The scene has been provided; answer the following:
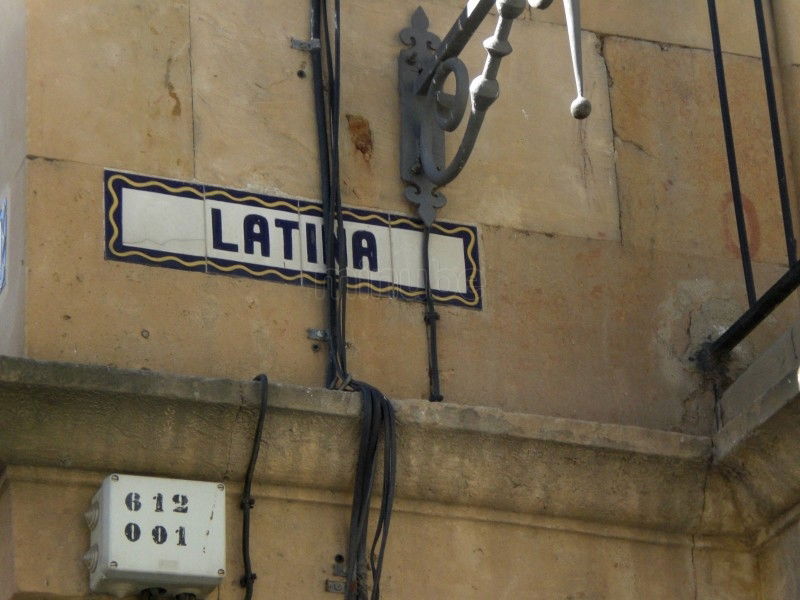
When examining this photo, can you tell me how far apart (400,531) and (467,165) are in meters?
1.06

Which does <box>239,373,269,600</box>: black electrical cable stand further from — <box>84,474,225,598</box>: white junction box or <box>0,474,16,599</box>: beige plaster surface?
<box>0,474,16,599</box>: beige plaster surface

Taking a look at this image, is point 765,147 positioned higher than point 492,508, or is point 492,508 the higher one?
point 765,147

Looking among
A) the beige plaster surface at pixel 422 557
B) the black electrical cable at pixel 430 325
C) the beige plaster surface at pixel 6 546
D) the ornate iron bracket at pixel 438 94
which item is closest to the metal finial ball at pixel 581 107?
the ornate iron bracket at pixel 438 94

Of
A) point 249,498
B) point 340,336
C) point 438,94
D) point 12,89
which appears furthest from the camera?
point 438,94

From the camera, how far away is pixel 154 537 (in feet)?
15.4

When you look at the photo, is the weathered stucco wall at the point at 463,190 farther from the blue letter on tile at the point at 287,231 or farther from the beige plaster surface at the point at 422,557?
the beige plaster surface at the point at 422,557

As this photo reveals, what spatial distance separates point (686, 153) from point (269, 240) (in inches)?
50.0

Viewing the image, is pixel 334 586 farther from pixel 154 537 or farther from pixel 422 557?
pixel 154 537

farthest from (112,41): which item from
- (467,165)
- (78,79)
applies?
(467,165)

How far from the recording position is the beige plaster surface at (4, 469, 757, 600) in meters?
4.70

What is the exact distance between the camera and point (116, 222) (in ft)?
16.7

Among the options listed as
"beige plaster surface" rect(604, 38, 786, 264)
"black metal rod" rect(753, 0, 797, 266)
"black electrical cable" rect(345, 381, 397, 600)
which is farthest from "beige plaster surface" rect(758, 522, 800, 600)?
"black electrical cable" rect(345, 381, 397, 600)

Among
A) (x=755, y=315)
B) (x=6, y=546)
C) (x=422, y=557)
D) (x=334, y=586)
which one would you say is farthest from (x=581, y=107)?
(x=6, y=546)

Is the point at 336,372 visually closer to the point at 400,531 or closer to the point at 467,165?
the point at 400,531
